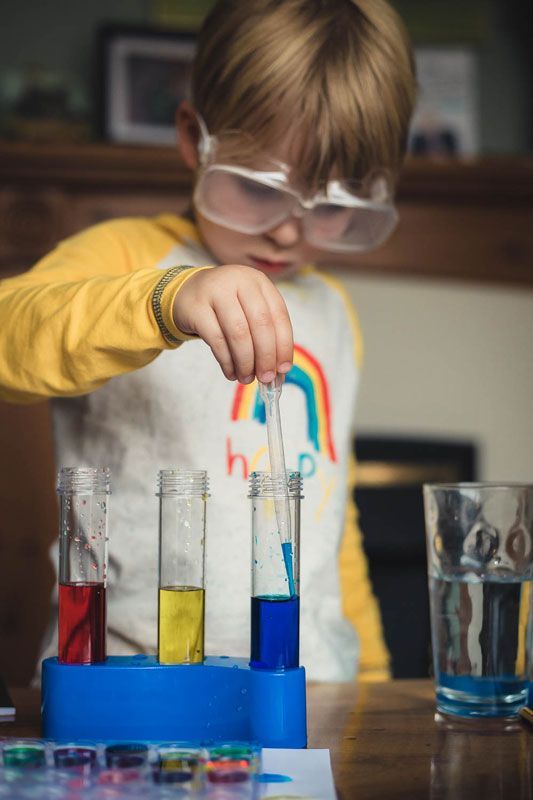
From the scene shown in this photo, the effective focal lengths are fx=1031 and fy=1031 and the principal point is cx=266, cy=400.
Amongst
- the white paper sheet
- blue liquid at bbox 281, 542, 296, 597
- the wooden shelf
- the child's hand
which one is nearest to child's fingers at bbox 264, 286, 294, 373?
the child's hand

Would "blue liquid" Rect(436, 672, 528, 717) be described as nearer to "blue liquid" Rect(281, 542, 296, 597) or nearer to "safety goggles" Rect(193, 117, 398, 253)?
"blue liquid" Rect(281, 542, 296, 597)

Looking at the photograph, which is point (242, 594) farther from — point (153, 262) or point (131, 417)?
point (153, 262)

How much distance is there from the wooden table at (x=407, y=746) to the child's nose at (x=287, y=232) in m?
0.46

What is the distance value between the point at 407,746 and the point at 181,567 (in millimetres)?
185

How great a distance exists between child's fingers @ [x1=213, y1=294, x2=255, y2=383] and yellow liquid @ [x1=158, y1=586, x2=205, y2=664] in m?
0.15

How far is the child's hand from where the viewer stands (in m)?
0.68

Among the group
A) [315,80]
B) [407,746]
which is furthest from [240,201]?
[407,746]

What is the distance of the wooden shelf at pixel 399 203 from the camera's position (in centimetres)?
223

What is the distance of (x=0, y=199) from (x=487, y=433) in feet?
3.94

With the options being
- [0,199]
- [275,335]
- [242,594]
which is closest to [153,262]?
[242,594]

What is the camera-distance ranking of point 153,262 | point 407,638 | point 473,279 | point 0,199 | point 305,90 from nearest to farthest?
1. point 305,90
2. point 153,262
3. point 407,638
4. point 0,199
5. point 473,279

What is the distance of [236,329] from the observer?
674 mm

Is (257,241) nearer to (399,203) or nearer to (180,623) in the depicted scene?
(180,623)

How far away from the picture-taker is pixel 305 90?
100cm
